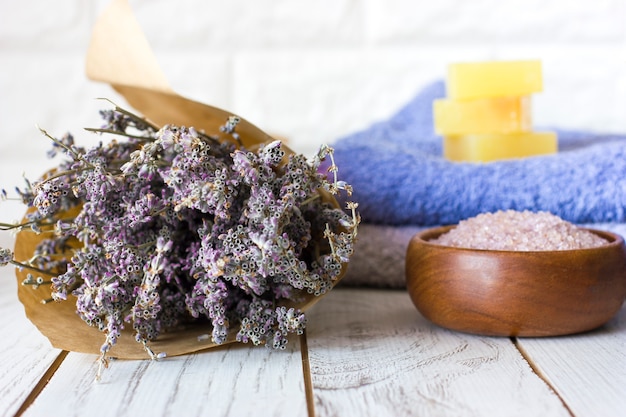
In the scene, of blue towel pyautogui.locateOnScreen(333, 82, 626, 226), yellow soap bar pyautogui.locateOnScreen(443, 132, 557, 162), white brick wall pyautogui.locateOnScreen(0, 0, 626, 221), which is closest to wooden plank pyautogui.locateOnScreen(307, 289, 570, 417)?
blue towel pyautogui.locateOnScreen(333, 82, 626, 226)

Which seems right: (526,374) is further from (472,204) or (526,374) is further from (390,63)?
(390,63)

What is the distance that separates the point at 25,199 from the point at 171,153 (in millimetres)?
128

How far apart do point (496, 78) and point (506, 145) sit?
0.08 metres

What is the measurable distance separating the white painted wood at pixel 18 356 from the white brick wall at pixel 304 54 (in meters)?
0.48

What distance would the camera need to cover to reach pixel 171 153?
21.1 inches

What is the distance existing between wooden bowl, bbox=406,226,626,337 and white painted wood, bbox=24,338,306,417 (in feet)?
0.43

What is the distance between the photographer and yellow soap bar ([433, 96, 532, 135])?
84 cm

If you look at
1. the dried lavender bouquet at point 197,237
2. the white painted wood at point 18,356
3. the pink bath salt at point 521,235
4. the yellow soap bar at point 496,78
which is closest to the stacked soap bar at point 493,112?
the yellow soap bar at point 496,78

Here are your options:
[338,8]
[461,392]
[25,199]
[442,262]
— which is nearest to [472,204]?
[442,262]

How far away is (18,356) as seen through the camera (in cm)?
56

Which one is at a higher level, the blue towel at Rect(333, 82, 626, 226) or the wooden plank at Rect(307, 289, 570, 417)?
the blue towel at Rect(333, 82, 626, 226)

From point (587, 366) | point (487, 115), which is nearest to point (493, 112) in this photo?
point (487, 115)

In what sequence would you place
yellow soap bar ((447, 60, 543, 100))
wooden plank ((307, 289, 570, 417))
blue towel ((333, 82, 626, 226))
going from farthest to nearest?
yellow soap bar ((447, 60, 543, 100)) < blue towel ((333, 82, 626, 226)) < wooden plank ((307, 289, 570, 417))

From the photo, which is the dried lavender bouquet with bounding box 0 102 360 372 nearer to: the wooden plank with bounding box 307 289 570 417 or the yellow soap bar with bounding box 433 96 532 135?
the wooden plank with bounding box 307 289 570 417
